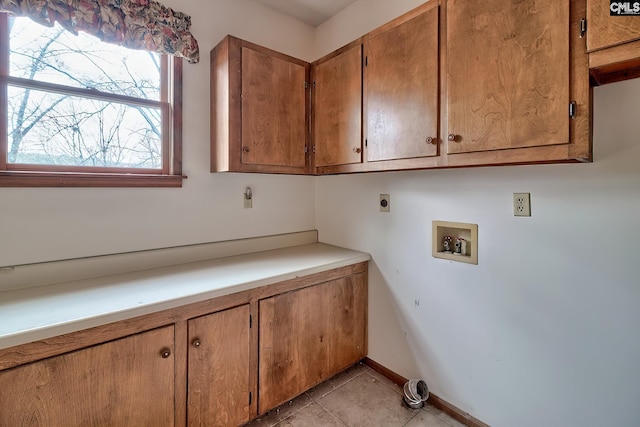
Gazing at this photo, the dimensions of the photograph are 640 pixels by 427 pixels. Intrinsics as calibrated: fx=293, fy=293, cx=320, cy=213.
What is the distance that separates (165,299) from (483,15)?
1.80m

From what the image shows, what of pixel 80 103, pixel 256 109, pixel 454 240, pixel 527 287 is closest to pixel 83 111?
pixel 80 103

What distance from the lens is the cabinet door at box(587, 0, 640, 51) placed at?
2.84 feet

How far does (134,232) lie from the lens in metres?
1.70

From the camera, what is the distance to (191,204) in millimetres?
1903

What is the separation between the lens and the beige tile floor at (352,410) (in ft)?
5.44

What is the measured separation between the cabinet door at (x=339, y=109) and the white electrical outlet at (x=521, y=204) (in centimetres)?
84

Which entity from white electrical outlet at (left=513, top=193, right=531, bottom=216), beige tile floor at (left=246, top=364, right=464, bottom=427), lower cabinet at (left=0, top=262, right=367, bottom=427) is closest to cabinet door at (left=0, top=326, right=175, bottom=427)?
lower cabinet at (left=0, top=262, right=367, bottom=427)

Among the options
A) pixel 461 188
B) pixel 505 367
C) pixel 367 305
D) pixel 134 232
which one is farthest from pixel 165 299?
pixel 505 367

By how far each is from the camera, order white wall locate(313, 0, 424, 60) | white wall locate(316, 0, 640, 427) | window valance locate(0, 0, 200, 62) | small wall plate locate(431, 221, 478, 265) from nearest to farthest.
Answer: white wall locate(316, 0, 640, 427)
window valance locate(0, 0, 200, 62)
small wall plate locate(431, 221, 478, 265)
white wall locate(313, 0, 424, 60)

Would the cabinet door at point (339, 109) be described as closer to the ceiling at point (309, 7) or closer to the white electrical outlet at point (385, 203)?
the white electrical outlet at point (385, 203)

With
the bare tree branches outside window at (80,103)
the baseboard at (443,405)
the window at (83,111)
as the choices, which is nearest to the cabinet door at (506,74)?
the baseboard at (443,405)

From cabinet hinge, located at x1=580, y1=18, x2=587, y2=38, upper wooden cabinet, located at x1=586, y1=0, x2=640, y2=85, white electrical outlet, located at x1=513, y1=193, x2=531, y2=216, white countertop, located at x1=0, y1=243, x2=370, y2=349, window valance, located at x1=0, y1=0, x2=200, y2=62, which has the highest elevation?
window valance, located at x1=0, y1=0, x2=200, y2=62

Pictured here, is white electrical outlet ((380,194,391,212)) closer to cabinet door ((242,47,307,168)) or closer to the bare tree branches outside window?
cabinet door ((242,47,307,168))

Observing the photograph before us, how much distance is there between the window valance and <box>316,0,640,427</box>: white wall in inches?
50.8
